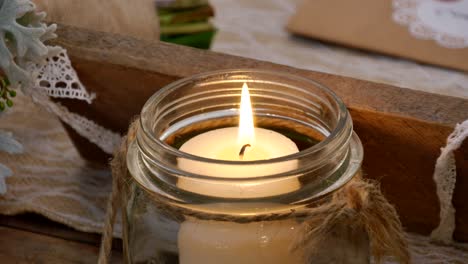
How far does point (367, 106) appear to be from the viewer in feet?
1.68

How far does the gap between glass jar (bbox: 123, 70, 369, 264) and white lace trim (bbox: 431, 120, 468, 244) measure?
76 millimetres

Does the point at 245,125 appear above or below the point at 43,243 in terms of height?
above

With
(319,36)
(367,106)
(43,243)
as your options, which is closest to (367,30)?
(319,36)

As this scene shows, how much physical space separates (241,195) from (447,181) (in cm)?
19

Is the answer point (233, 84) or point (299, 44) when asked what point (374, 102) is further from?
point (299, 44)

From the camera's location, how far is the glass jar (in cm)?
40

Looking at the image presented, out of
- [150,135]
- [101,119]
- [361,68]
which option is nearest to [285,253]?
[150,135]

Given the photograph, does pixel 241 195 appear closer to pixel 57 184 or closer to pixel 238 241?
pixel 238 241

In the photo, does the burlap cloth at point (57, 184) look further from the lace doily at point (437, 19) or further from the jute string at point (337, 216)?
the lace doily at point (437, 19)

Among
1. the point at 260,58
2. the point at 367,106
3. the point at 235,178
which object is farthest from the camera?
the point at 260,58

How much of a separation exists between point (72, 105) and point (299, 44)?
325mm

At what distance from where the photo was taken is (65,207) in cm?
61

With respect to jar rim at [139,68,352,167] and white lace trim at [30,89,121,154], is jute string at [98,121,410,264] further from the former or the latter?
white lace trim at [30,89,121,154]

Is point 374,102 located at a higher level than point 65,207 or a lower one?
higher
